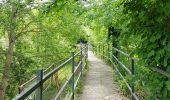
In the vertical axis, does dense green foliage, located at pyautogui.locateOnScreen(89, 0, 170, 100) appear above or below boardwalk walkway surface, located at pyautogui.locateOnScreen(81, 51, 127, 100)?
above

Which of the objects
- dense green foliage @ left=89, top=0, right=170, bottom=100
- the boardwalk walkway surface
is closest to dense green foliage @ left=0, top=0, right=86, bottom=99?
the boardwalk walkway surface

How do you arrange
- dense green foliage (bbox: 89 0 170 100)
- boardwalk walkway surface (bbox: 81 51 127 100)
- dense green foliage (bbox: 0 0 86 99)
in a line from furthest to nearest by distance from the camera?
dense green foliage (bbox: 0 0 86 99)
boardwalk walkway surface (bbox: 81 51 127 100)
dense green foliage (bbox: 89 0 170 100)

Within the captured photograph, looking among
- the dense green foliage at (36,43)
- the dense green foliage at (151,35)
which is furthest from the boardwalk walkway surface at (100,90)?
the dense green foliage at (36,43)

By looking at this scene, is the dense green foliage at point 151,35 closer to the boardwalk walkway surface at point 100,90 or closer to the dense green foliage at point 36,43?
the boardwalk walkway surface at point 100,90

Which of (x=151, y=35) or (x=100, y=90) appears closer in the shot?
(x=151, y=35)

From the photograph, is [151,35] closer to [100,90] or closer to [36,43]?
[100,90]

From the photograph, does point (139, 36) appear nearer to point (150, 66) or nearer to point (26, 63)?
point (150, 66)

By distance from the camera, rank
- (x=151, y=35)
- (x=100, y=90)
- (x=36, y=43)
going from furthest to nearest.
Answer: (x=36, y=43), (x=100, y=90), (x=151, y=35)

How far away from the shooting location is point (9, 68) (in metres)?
18.3

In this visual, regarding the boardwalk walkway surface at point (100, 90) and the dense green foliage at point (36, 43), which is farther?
the dense green foliage at point (36, 43)

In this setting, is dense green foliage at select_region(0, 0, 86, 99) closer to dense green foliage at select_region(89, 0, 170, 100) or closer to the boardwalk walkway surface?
the boardwalk walkway surface

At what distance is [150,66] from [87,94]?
15.6ft

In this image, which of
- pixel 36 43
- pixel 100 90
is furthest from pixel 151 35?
pixel 36 43

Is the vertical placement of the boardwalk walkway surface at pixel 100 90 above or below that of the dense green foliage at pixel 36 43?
below
